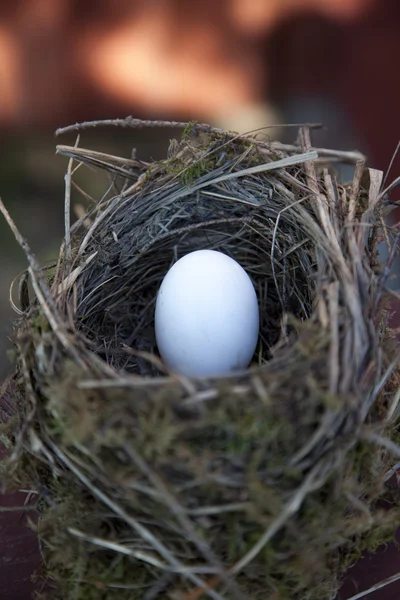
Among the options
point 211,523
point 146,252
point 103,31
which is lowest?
point 211,523

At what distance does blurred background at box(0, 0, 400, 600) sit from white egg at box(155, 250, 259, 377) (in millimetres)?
860

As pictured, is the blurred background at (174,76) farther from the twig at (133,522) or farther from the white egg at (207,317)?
the twig at (133,522)

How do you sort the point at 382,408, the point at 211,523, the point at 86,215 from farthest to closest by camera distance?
the point at 86,215 → the point at 382,408 → the point at 211,523

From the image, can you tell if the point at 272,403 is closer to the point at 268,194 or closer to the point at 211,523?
the point at 211,523

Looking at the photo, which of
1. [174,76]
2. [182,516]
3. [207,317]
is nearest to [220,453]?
[182,516]

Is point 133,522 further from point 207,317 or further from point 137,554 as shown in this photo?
point 207,317

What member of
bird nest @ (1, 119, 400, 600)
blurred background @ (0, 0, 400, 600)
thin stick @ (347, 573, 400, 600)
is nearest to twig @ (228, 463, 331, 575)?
bird nest @ (1, 119, 400, 600)

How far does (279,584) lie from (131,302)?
478 mm

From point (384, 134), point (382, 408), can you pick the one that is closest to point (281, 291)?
point (382, 408)

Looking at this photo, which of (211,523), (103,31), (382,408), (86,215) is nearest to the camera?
(211,523)

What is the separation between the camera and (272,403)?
52 cm

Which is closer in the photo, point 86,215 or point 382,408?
point 382,408

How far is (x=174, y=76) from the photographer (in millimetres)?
1640

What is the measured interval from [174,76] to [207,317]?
1.12 metres
